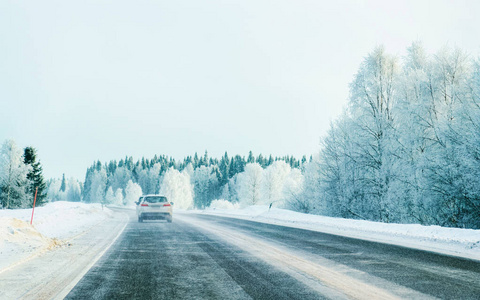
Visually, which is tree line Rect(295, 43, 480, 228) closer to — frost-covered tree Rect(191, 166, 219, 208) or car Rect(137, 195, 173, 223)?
car Rect(137, 195, 173, 223)

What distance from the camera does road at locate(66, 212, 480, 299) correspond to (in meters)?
5.29

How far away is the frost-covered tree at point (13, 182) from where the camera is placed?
5519cm

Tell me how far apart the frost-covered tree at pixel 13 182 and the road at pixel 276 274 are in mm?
54096

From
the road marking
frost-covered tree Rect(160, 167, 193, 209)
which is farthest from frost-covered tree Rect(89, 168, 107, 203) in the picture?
the road marking

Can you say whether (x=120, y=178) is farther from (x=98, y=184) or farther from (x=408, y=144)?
(x=408, y=144)

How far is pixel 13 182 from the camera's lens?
2186 inches

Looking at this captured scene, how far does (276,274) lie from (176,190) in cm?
10296

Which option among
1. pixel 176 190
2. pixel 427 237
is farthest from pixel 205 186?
pixel 427 237

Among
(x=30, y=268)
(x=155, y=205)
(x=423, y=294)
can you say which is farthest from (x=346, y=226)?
(x=30, y=268)

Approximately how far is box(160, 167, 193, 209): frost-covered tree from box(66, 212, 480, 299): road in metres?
97.3

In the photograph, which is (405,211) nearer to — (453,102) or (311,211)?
(453,102)

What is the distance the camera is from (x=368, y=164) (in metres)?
26.3

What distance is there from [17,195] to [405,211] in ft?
178

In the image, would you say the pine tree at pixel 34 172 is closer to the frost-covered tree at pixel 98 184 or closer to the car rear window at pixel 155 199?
the car rear window at pixel 155 199
